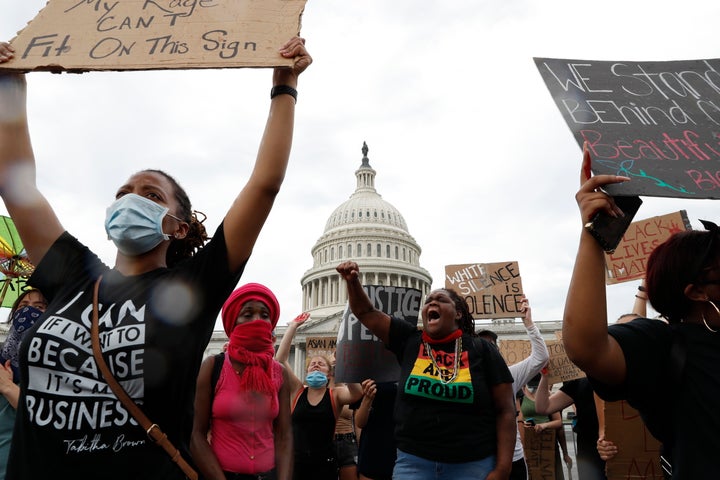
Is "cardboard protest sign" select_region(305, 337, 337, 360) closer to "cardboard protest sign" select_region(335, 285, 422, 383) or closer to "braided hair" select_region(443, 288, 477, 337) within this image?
"cardboard protest sign" select_region(335, 285, 422, 383)

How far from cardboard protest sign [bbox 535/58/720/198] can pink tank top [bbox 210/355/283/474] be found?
91.0 inches

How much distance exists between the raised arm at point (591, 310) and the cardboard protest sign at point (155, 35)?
42.4 inches

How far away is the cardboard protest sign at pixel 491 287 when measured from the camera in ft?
40.9

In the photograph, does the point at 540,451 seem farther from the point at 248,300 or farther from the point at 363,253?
the point at 363,253

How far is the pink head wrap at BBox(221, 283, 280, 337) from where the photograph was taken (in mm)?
3527

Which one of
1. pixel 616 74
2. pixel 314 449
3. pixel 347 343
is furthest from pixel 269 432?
pixel 616 74

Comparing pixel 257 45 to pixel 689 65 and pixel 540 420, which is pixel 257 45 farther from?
pixel 540 420

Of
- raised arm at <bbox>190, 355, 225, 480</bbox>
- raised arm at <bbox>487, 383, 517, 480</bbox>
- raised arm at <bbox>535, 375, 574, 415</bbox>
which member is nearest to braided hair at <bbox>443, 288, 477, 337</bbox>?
raised arm at <bbox>487, 383, 517, 480</bbox>

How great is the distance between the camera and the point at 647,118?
7.43ft

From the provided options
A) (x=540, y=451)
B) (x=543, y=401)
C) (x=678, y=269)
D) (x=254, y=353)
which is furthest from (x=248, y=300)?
(x=540, y=451)

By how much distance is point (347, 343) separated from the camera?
18.1 ft

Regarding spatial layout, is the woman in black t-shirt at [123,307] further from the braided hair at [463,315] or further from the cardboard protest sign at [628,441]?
the cardboard protest sign at [628,441]

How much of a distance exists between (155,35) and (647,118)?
1.87m

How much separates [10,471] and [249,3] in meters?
1.72
